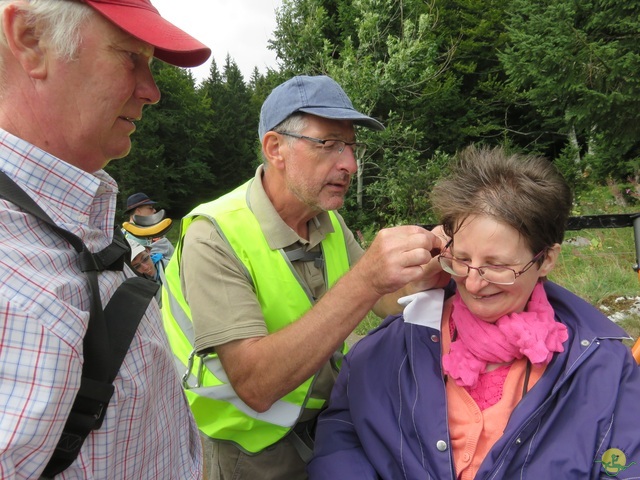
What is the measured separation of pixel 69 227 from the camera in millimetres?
1155

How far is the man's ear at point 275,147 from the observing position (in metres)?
2.19

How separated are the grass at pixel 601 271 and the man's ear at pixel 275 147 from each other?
3.29 metres

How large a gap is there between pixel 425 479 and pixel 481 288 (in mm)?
678

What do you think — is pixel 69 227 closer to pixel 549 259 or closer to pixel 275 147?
pixel 275 147

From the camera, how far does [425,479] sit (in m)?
1.62

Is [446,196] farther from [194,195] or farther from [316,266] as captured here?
[194,195]

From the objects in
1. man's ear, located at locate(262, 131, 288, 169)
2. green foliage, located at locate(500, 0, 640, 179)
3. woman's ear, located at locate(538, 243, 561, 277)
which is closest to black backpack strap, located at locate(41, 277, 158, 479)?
man's ear, located at locate(262, 131, 288, 169)

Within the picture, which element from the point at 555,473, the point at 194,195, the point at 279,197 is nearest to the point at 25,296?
the point at 279,197

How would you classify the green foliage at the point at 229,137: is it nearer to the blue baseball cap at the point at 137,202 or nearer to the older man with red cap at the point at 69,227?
the blue baseball cap at the point at 137,202

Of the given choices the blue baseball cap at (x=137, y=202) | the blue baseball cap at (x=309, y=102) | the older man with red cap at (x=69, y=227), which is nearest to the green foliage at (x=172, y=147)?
the blue baseball cap at (x=137, y=202)

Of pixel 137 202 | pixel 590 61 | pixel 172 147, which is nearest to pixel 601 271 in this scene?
pixel 590 61

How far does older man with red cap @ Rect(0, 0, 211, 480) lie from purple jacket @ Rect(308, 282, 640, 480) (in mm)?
717

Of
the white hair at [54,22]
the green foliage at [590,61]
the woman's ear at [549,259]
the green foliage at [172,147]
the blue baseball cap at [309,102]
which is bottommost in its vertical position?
the green foliage at [172,147]

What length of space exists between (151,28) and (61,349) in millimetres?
814
